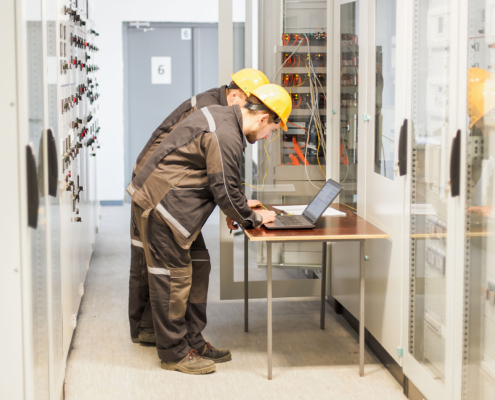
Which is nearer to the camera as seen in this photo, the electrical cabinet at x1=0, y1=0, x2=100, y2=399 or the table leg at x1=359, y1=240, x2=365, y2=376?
the electrical cabinet at x1=0, y1=0, x2=100, y2=399

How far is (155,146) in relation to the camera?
3148mm

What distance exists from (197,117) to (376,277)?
1.17 meters

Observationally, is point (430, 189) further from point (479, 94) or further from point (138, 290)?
point (138, 290)

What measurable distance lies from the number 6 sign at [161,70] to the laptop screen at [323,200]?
4730 mm

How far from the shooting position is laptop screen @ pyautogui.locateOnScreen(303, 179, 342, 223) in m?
2.78

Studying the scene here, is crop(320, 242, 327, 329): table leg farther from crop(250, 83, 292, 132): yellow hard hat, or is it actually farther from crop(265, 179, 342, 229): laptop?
crop(250, 83, 292, 132): yellow hard hat

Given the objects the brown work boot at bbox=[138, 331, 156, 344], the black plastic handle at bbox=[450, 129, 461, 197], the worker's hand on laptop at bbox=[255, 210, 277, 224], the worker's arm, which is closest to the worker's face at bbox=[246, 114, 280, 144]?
the worker's arm

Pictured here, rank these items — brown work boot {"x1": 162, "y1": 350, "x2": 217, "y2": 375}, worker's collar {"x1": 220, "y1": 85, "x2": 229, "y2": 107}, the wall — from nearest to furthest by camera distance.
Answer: brown work boot {"x1": 162, "y1": 350, "x2": 217, "y2": 375}, worker's collar {"x1": 220, "y1": 85, "x2": 229, "y2": 107}, the wall

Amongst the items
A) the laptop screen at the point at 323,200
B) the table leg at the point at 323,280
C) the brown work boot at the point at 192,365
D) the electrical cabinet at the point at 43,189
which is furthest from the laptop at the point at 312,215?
the electrical cabinet at the point at 43,189

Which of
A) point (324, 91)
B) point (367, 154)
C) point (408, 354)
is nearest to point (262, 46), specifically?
point (324, 91)

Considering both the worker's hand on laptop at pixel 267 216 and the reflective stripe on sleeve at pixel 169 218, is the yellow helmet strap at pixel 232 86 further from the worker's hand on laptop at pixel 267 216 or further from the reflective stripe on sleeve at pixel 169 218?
the reflective stripe on sleeve at pixel 169 218

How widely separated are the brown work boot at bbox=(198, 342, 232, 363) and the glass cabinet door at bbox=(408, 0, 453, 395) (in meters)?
0.95

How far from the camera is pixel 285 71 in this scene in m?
3.56

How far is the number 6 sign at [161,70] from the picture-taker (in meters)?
7.18
